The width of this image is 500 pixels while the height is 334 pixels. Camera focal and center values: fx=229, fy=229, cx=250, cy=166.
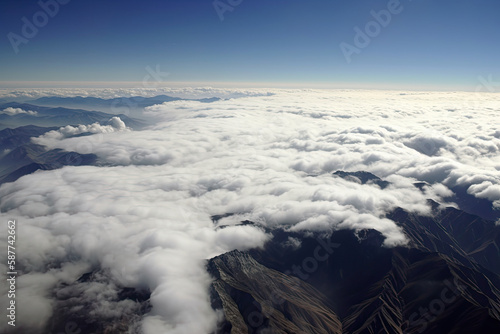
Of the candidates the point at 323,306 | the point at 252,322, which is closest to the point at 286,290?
the point at 323,306

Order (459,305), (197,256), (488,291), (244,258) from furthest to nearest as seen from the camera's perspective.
Answer: (244,258) < (488,291) < (197,256) < (459,305)

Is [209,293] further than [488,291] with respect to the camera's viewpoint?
No

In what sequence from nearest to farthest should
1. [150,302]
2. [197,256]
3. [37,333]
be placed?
[37,333] < [150,302] < [197,256]

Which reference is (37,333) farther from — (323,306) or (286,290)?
(323,306)

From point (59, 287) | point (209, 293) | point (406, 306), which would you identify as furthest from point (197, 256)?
point (406, 306)

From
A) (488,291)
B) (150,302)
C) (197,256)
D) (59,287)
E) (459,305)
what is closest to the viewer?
(150,302)

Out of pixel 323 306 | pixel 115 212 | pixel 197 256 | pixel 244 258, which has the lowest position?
pixel 323 306

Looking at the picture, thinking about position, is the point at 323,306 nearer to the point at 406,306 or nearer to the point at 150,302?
the point at 406,306

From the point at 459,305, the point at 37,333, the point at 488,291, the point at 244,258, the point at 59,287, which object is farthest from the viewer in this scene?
the point at 244,258

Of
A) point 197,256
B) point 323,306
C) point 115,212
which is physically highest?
point 115,212

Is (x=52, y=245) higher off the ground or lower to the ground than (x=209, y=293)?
higher
